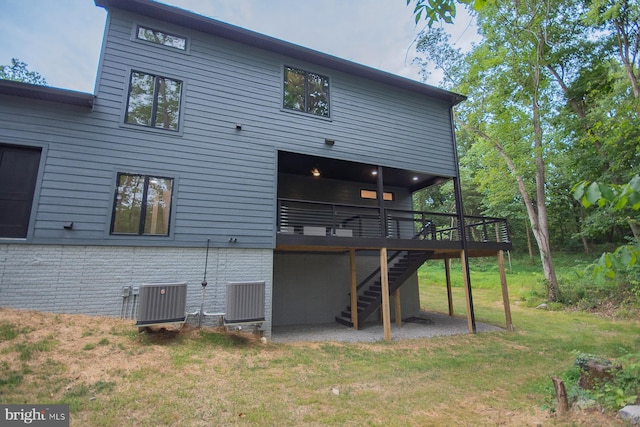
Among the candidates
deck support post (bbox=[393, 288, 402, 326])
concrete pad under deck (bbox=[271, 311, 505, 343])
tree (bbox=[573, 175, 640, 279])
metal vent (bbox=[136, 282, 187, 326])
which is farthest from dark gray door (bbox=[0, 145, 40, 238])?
deck support post (bbox=[393, 288, 402, 326])

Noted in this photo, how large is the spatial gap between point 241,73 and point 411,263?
7242 millimetres

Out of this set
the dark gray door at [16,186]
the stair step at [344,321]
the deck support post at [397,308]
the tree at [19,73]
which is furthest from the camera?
the tree at [19,73]

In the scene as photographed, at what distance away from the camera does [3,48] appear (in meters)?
11.3

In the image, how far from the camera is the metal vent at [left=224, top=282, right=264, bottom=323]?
6031 mm

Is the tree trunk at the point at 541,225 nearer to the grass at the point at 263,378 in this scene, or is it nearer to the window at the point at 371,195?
the grass at the point at 263,378

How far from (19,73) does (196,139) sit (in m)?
25.6

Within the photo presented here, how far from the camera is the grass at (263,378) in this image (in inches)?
136

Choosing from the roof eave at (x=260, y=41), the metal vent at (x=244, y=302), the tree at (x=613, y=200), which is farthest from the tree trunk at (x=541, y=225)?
the tree at (x=613, y=200)

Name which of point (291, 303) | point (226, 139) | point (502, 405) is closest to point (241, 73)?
point (226, 139)

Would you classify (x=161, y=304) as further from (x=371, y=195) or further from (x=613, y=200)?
(x=371, y=195)

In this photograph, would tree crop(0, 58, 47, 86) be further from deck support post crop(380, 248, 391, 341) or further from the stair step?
deck support post crop(380, 248, 391, 341)

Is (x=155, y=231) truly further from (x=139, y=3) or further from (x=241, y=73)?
(x=139, y=3)

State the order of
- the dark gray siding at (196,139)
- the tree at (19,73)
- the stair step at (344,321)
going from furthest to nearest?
the tree at (19,73) → the stair step at (344,321) → the dark gray siding at (196,139)

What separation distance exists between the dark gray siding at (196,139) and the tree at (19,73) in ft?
74.4
